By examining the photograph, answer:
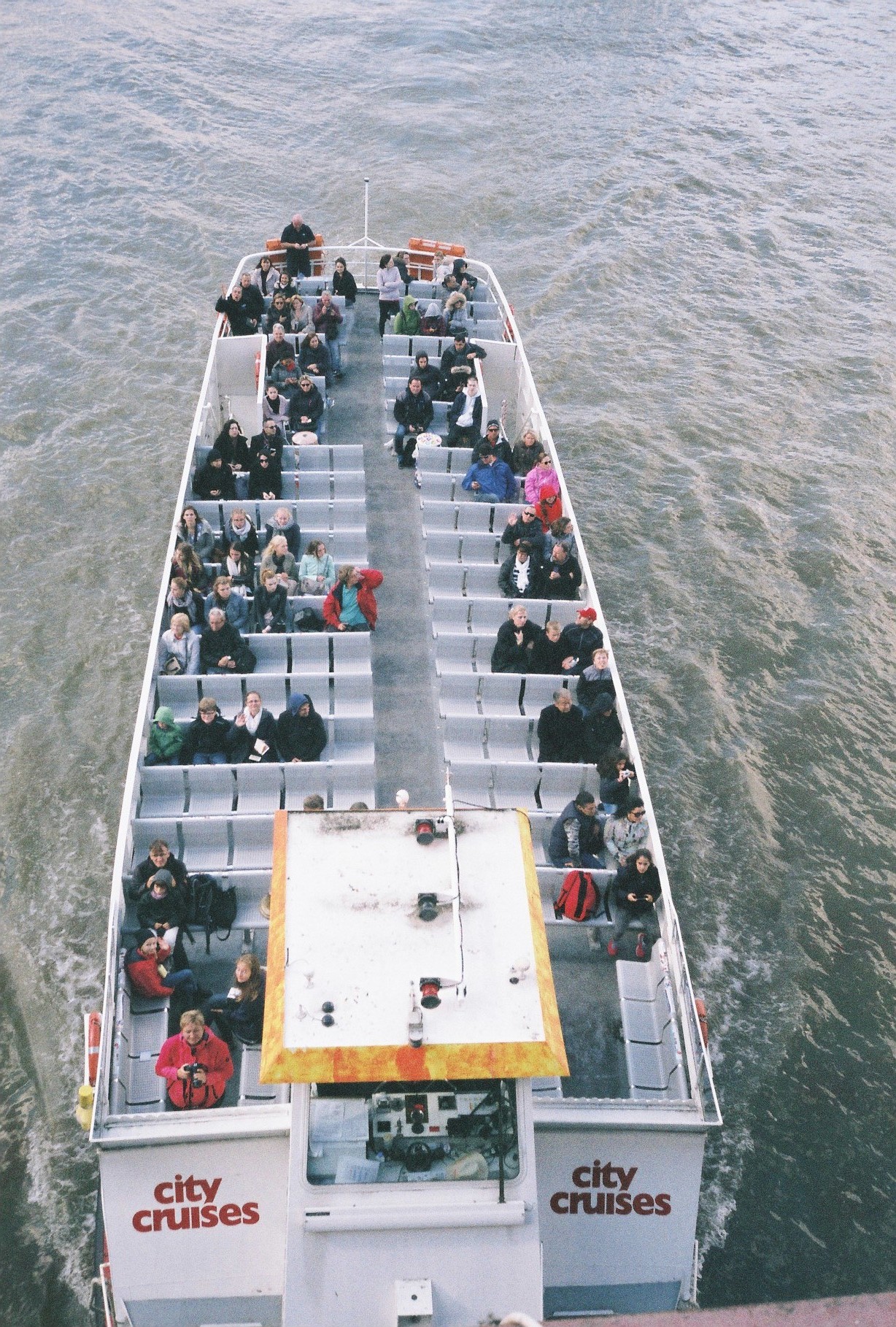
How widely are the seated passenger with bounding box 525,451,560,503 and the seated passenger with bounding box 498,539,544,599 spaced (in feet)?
5.63

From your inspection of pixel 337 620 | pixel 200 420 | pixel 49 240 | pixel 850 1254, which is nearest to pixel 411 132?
pixel 49 240

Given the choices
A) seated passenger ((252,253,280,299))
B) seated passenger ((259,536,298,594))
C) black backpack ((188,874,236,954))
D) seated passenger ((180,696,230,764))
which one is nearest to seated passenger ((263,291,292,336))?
seated passenger ((252,253,280,299))

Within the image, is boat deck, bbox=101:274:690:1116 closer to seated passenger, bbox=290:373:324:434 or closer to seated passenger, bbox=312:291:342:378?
seated passenger, bbox=290:373:324:434

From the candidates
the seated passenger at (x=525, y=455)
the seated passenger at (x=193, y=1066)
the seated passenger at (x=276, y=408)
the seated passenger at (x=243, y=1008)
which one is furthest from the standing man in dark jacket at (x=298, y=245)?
the seated passenger at (x=193, y=1066)

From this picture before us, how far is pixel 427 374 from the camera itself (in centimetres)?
2036

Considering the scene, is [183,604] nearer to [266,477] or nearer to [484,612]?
[266,477]

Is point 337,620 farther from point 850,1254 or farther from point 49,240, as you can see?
point 49,240

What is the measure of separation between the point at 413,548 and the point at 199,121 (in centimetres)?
3014

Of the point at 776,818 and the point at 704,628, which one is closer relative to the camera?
the point at 776,818

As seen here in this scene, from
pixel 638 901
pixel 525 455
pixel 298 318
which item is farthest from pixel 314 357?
pixel 638 901

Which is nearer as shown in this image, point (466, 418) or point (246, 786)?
point (246, 786)

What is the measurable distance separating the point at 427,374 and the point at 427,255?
19.8 feet

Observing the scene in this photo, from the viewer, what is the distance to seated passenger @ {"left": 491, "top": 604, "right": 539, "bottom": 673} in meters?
15.0

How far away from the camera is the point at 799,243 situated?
35.6 m
